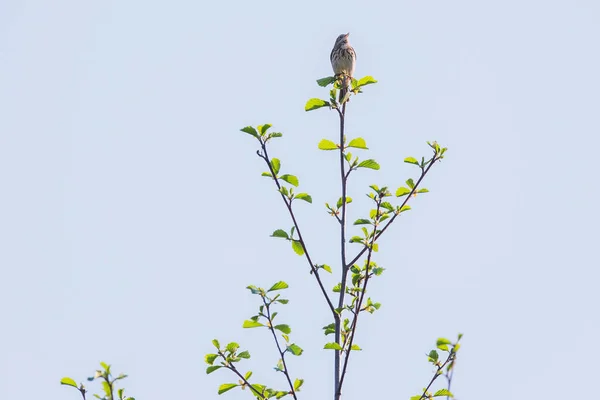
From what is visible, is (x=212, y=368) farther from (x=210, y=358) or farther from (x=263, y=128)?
(x=263, y=128)

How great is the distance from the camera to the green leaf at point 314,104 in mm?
6812

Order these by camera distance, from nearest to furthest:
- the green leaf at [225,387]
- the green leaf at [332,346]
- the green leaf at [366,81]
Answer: the green leaf at [332,346] → the green leaf at [225,387] → the green leaf at [366,81]

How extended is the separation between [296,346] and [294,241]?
791mm

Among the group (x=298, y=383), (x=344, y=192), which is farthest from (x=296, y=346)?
(x=344, y=192)

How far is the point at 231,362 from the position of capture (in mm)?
6293

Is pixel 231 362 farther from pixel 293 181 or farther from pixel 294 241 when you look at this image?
pixel 293 181

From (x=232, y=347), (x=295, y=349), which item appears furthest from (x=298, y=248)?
(x=232, y=347)

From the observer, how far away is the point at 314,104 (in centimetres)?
686

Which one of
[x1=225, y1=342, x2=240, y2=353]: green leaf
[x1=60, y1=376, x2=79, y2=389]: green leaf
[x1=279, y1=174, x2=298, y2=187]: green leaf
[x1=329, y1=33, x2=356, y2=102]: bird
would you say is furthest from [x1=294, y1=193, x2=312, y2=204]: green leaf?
[x1=329, y1=33, x2=356, y2=102]: bird

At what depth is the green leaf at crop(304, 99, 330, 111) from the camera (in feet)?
22.4

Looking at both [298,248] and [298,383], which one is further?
[298,248]

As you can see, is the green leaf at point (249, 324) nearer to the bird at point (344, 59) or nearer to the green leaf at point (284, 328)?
the green leaf at point (284, 328)

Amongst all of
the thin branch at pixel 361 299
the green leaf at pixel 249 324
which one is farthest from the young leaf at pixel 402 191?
the green leaf at pixel 249 324

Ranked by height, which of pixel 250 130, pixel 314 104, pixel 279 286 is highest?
pixel 314 104
